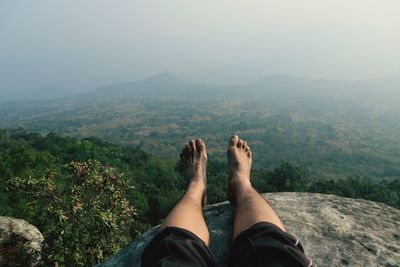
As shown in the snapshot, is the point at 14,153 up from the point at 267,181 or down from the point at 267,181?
up

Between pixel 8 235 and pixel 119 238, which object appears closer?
pixel 119 238

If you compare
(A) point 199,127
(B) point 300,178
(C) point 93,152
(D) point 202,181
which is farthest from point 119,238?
(A) point 199,127

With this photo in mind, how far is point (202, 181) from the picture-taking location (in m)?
3.47

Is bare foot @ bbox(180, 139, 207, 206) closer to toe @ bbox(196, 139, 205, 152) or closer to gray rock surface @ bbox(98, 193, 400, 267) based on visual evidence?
toe @ bbox(196, 139, 205, 152)

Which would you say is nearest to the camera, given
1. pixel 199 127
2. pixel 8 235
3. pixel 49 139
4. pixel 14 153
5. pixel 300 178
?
pixel 8 235

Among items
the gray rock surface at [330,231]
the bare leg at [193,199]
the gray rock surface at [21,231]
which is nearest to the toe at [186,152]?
the bare leg at [193,199]

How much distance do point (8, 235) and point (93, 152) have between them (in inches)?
1016

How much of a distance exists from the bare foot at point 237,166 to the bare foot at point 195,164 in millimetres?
278

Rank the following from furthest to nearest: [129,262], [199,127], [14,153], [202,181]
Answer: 1. [199,127]
2. [14,153]
3. [202,181]
4. [129,262]

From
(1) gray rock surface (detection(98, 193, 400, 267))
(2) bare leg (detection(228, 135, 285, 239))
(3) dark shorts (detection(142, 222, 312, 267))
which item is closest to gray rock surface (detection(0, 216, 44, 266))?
(2) bare leg (detection(228, 135, 285, 239))

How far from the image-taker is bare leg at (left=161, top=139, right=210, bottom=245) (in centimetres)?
208

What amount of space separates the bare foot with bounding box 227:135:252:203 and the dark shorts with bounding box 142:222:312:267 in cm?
111

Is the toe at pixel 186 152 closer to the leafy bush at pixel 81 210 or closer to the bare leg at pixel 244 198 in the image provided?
the bare leg at pixel 244 198

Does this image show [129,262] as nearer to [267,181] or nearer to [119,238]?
[119,238]
